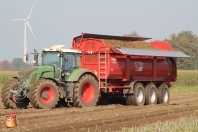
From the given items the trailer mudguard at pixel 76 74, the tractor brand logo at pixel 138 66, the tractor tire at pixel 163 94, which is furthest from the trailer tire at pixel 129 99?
the trailer mudguard at pixel 76 74

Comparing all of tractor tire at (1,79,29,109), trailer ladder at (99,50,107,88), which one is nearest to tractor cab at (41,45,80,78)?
trailer ladder at (99,50,107,88)

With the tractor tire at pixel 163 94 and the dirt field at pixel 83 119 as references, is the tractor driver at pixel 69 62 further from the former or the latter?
the tractor tire at pixel 163 94

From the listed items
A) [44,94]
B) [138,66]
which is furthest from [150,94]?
[44,94]

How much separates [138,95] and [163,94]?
1.80 metres

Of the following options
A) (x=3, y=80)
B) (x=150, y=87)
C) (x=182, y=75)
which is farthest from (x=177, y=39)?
(x=150, y=87)

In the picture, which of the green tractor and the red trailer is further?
the red trailer

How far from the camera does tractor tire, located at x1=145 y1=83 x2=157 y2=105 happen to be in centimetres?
1889

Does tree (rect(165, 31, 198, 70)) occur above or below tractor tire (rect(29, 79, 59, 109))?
above

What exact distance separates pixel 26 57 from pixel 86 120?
4.63 m

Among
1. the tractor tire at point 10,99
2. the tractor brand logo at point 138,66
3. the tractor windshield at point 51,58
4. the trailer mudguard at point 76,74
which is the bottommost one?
the tractor tire at point 10,99

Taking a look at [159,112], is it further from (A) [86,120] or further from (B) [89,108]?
(A) [86,120]

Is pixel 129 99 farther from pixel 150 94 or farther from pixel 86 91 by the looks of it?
pixel 86 91

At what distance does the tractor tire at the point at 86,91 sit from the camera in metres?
15.8

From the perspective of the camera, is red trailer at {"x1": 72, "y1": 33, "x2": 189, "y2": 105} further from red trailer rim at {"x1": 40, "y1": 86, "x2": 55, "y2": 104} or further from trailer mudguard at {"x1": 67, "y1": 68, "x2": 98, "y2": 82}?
red trailer rim at {"x1": 40, "y1": 86, "x2": 55, "y2": 104}
